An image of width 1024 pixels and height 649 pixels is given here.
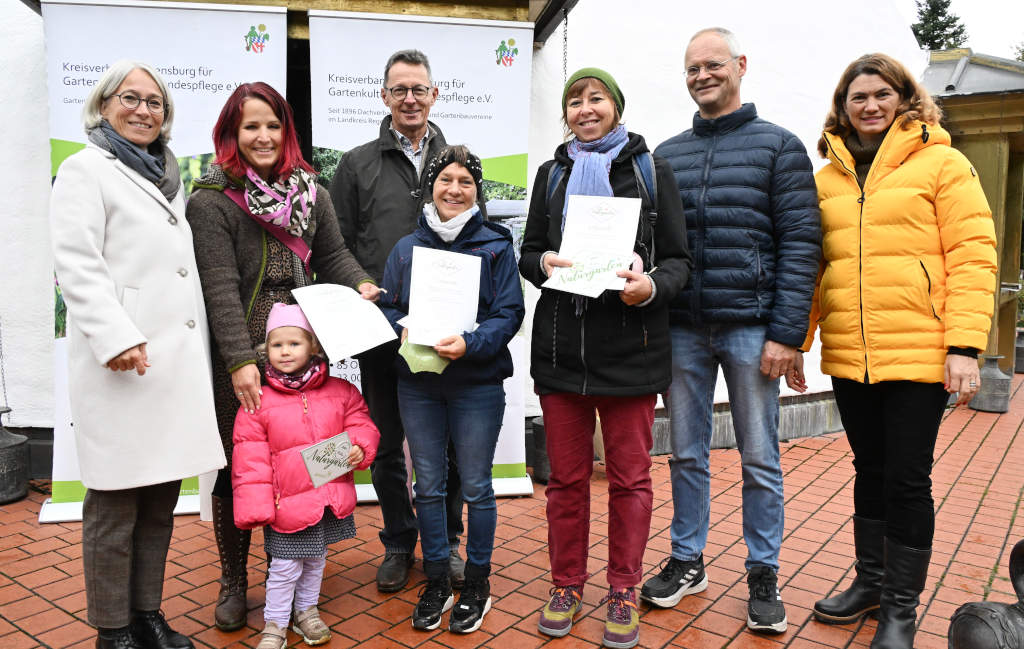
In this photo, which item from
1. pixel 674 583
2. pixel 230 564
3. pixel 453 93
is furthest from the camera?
pixel 453 93

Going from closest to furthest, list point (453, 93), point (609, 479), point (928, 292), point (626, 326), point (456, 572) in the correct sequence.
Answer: point (928, 292), point (626, 326), point (609, 479), point (456, 572), point (453, 93)

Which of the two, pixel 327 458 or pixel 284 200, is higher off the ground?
pixel 284 200

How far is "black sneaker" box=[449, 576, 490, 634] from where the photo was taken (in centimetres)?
296

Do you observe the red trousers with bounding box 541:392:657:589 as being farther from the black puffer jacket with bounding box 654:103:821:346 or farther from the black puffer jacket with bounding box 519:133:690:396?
the black puffer jacket with bounding box 654:103:821:346

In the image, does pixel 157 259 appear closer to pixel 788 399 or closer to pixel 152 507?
pixel 152 507

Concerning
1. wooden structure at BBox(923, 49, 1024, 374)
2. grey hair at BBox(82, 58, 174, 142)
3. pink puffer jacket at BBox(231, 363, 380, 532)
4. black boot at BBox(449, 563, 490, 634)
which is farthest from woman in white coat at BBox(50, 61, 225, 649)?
wooden structure at BBox(923, 49, 1024, 374)

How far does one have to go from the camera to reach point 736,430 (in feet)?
10.2

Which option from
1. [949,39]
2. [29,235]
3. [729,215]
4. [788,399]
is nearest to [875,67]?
[729,215]

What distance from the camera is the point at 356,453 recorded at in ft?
9.27

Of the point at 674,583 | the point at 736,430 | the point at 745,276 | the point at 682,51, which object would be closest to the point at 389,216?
the point at 745,276

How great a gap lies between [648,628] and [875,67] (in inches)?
96.0

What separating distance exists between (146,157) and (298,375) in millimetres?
951

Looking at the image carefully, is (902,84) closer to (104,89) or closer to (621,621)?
(621,621)

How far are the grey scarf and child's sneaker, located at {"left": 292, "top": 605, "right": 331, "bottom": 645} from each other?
5.59ft
